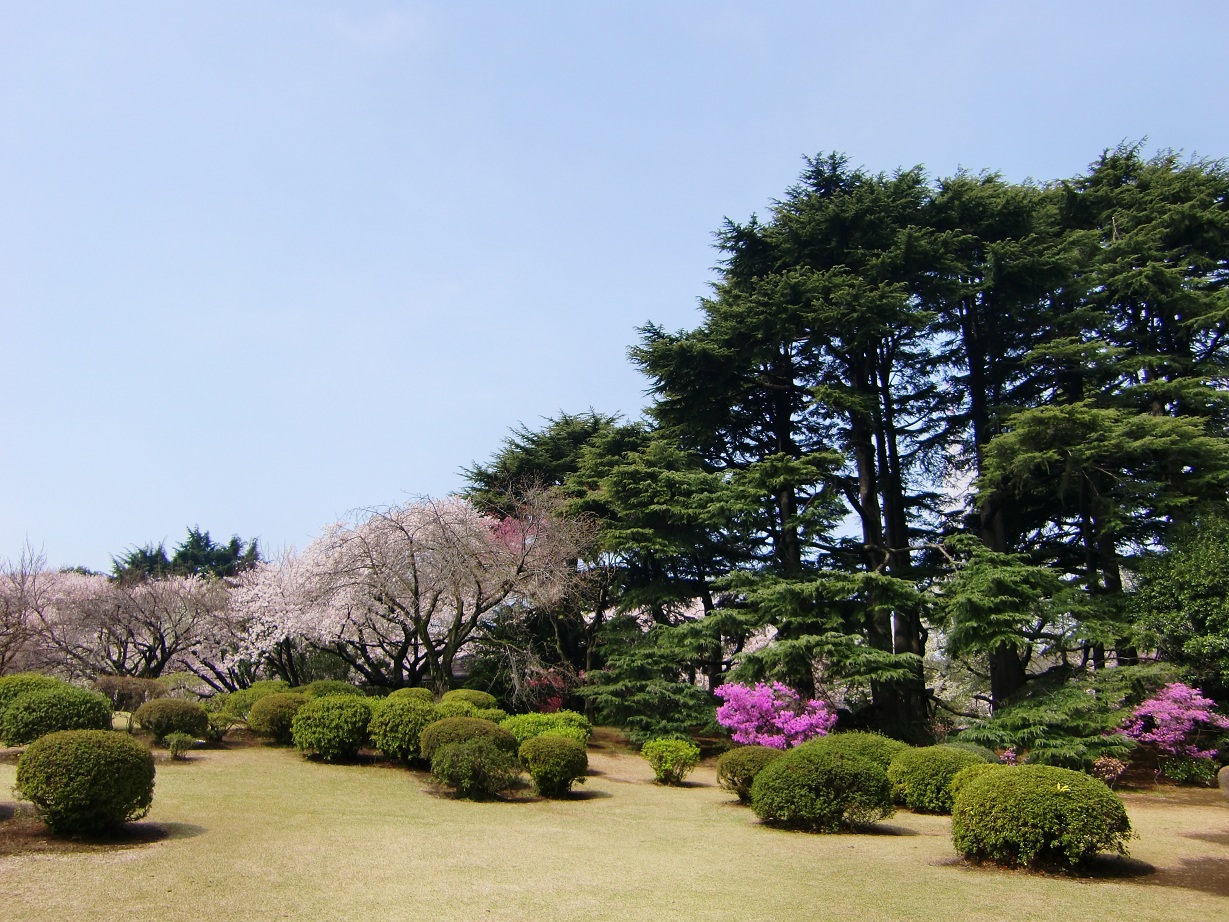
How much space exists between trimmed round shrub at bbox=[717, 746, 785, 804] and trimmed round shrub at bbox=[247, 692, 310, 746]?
9.32 m

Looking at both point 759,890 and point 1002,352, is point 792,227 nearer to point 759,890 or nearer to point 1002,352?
point 1002,352

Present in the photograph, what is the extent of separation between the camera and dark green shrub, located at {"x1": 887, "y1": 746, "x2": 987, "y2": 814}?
1316 cm

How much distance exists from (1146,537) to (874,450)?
7373 millimetres

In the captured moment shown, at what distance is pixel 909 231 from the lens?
2219cm

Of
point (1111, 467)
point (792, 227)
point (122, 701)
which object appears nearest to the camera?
point (122, 701)

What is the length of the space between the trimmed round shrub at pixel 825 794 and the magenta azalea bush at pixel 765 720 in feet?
21.2

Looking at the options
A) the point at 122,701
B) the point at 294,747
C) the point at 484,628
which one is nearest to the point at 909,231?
the point at 484,628

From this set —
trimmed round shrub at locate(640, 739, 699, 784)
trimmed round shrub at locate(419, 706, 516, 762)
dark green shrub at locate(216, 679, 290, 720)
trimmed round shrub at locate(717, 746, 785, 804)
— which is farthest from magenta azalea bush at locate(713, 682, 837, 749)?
dark green shrub at locate(216, 679, 290, 720)

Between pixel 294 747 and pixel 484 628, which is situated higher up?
pixel 484 628

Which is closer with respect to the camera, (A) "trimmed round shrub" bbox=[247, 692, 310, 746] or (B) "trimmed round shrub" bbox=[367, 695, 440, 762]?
(B) "trimmed round shrub" bbox=[367, 695, 440, 762]

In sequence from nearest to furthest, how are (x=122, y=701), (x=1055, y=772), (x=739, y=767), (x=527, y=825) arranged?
(x=1055, y=772), (x=527, y=825), (x=739, y=767), (x=122, y=701)

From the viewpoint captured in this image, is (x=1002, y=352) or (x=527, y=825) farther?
(x=1002, y=352)

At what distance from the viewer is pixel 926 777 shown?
43.4 feet

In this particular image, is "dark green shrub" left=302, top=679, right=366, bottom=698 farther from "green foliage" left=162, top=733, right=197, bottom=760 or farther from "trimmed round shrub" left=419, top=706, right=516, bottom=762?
"trimmed round shrub" left=419, top=706, right=516, bottom=762
